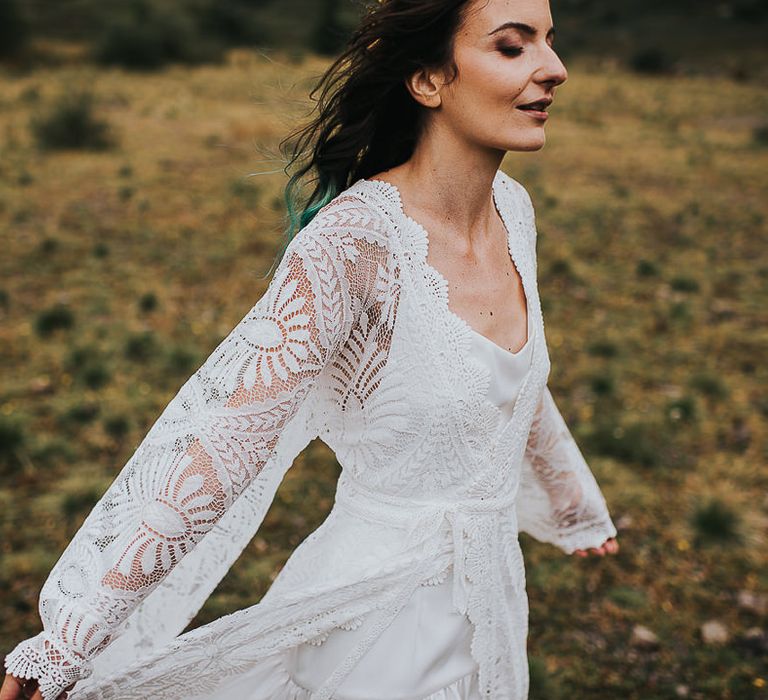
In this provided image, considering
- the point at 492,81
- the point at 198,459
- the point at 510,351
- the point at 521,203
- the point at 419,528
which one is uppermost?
the point at 492,81

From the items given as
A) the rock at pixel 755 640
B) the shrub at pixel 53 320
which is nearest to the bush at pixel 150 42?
the shrub at pixel 53 320

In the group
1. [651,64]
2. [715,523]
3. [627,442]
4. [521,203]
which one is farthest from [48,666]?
[651,64]

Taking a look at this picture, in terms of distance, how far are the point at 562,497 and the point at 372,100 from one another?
3.83 ft

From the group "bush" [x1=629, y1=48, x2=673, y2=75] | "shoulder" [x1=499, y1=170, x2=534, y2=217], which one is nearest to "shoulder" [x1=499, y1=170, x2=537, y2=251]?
"shoulder" [x1=499, y1=170, x2=534, y2=217]

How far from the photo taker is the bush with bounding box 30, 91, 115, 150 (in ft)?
36.6

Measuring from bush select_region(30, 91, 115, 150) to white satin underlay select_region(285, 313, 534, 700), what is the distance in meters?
10.7

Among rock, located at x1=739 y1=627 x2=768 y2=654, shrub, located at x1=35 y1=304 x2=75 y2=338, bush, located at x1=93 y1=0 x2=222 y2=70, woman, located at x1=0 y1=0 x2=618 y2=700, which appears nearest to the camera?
woman, located at x1=0 y1=0 x2=618 y2=700

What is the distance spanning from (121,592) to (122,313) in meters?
5.28

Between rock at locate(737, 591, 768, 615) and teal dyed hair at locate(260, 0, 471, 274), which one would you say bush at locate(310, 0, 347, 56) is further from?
teal dyed hair at locate(260, 0, 471, 274)

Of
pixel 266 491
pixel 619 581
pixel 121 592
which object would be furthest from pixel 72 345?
pixel 121 592

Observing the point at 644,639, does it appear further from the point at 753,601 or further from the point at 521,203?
the point at 521,203

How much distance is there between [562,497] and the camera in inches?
90.3

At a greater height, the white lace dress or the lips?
the lips

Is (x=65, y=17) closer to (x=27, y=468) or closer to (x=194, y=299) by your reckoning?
(x=194, y=299)
